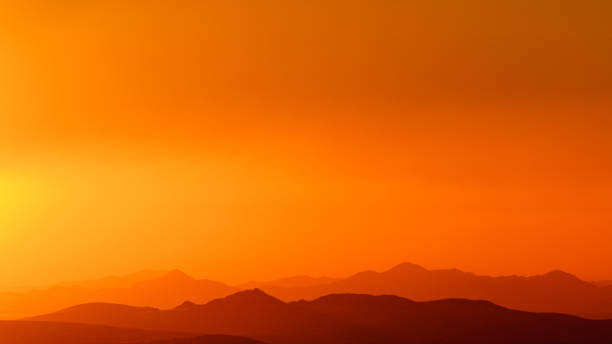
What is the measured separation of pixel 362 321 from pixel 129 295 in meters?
7.02

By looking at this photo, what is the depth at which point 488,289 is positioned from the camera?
23.2 meters

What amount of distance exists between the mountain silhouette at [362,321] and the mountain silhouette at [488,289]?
0.25 meters

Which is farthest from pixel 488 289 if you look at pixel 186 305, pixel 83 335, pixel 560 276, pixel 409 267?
pixel 83 335

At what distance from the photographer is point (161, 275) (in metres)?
24.8

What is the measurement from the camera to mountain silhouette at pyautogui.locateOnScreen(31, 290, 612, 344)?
22.2 metres

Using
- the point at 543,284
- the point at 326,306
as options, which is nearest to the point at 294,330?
the point at 326,306

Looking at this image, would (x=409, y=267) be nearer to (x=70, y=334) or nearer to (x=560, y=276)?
(x=560, y=276)

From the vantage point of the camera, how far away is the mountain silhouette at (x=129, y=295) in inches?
995

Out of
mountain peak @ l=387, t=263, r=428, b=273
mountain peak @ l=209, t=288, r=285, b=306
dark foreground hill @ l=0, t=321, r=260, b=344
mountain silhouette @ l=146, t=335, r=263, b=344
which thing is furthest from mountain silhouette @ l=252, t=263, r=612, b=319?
dark foreground hill @ l=0, t=321, r=260, b=344

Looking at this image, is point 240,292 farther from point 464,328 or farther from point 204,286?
point 464,328

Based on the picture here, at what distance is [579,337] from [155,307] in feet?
40.5

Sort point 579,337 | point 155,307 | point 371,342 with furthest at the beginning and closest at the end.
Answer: point 155,307
point 371,342
point 579,337

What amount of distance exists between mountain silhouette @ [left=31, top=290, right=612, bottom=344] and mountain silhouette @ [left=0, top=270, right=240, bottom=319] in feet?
1.03

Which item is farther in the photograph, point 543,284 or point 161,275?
point 161,275
